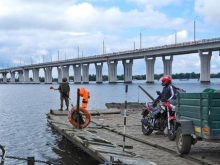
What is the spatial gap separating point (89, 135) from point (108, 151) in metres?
3.45

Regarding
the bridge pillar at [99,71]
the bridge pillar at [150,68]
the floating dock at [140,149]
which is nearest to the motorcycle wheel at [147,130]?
the floating dock at [140,149]

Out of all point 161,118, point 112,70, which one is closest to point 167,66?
point 112,70

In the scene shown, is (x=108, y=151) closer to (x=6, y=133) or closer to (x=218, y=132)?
(x=218, y=132)

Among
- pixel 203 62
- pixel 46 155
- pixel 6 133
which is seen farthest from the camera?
pixel 203 62

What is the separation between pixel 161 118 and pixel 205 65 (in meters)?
90.9

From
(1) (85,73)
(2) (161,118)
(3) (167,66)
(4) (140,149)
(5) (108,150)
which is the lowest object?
(4) (140,149)

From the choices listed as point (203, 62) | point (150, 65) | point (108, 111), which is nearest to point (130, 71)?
point (150, 65)

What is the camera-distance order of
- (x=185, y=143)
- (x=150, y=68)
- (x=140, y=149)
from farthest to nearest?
(x=150, y=68) < (x=140, y=149) < (x=185, y=143)

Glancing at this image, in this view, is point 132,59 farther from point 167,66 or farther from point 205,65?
point 205,65

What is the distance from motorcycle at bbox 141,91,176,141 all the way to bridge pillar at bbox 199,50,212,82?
3311 inches

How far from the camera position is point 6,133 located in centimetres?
1953

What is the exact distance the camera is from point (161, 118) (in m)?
12.8

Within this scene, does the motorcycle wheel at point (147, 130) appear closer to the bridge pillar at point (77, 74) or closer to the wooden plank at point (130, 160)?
the wooden plank at point (130, 160)

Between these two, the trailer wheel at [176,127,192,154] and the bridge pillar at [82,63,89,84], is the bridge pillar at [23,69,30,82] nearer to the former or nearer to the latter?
the bridge pillar at [82,63,89,84]
